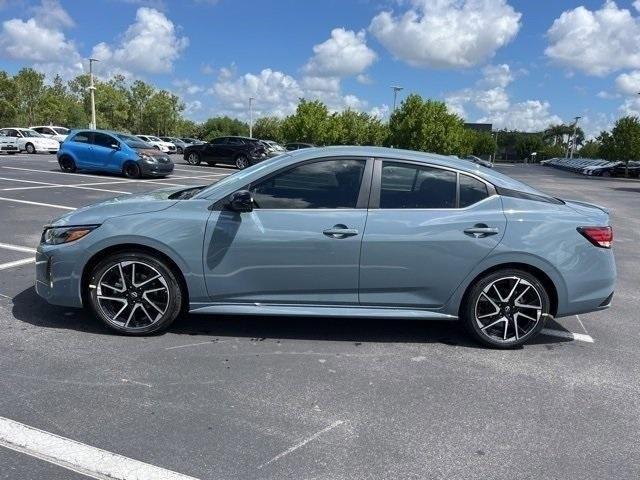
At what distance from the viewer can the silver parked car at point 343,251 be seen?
4.15 meters

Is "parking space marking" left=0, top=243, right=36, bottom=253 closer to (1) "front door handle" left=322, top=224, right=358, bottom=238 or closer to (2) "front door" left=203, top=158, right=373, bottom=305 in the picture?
(2) "front door" left=203, top=158, right=373, bottom=305

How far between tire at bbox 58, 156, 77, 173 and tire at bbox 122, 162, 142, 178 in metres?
2.05

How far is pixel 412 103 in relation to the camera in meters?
43.0

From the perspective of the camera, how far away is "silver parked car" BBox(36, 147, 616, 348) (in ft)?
13.6

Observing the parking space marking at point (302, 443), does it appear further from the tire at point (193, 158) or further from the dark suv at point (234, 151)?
the tire at point (193, 158)

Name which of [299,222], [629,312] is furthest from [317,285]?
[629,312]

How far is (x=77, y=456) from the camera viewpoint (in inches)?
108

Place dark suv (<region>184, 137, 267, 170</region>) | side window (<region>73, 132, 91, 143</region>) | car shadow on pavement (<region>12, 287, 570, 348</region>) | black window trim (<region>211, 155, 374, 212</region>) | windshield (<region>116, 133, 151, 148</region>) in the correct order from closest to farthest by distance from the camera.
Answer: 1. black window trim (<region>211, 155, 374, 212</region>)
2. car shadow on pavement (<region>12, 287, 570, 348</region>)
3. windshield (<region>116, 133, 151, 148</region>)
4. side window (<region>73, 132, 91, 143</region>)
5. dark suv (<region>184, 137, 267, 170</region>)

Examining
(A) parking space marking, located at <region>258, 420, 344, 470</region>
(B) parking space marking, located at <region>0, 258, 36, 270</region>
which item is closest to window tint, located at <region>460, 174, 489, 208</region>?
(A) parking space marking, located at <region>258, 420, 344, 470</region>

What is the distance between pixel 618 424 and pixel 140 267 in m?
3.49

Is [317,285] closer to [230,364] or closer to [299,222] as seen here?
[299,222]

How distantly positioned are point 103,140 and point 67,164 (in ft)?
5.74

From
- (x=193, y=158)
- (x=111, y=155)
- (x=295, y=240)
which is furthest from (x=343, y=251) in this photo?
(x=193, y=158)

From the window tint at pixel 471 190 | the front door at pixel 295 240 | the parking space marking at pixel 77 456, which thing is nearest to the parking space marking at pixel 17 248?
the front door at pixel 295 240
